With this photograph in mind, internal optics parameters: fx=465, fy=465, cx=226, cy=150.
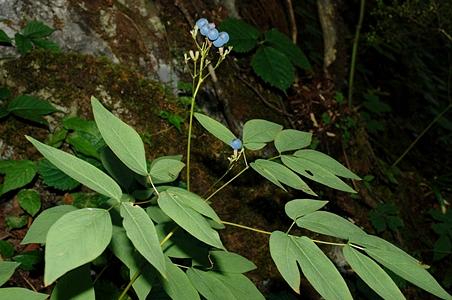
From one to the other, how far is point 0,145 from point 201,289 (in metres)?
1.44

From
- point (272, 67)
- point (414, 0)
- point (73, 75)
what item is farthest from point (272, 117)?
point (414, 0)

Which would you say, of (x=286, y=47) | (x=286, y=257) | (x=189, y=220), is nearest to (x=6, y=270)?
(x=189, y=220)

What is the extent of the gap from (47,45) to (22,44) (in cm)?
13

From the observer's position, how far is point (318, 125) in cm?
338

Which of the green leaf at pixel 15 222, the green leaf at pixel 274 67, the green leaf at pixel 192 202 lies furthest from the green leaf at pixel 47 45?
the green leaf at pixel 192 202

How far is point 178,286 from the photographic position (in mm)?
1139

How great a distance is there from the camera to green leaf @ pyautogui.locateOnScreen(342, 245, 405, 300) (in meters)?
0.91

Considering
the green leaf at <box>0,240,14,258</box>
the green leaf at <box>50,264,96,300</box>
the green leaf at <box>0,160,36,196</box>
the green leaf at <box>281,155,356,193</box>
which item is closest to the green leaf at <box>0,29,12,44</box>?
the green leaf at <box>0,160,36,196</box>

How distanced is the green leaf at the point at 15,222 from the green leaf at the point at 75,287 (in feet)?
3.55

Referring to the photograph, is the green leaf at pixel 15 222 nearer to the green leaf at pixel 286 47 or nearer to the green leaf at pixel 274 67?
the green leaf at pixel 274 67

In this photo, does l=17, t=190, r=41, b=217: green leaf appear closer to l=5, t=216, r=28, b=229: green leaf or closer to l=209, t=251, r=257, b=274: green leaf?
l=5, t=216, r=28, b=229: green leaf

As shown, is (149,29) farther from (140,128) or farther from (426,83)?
(426,83)

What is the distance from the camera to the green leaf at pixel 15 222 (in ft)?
6.65

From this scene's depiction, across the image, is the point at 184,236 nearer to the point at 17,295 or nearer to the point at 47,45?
the point at 17,295
